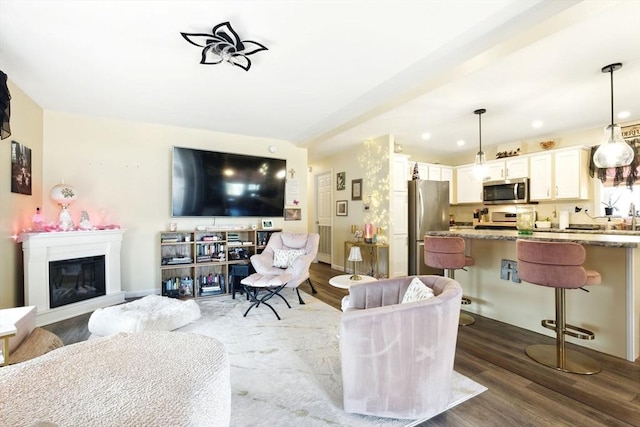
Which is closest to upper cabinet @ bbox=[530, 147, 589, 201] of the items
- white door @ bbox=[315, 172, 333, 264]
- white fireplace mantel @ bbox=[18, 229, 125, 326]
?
white door @ bbox=[315, 172, 333, 264]

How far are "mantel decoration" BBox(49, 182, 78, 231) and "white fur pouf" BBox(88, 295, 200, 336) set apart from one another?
4.10 ft

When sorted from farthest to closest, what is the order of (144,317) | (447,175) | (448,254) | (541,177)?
(447,175), (541,177), (448,254), (144,317)

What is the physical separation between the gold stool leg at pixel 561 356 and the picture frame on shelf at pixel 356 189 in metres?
3.42

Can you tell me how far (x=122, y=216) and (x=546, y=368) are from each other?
5.02 m

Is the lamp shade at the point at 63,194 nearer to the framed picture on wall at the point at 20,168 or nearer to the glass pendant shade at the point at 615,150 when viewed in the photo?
the framed picture on wall at the point at 20,168

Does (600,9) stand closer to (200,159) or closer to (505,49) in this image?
(505,49)

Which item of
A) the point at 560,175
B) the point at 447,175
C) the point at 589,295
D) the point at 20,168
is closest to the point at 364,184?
the point at 447,175

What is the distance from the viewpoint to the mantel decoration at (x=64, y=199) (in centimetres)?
337

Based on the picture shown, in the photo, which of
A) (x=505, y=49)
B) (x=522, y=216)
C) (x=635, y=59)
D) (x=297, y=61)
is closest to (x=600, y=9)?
(x=505, y=49)

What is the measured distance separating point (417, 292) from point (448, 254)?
136cm

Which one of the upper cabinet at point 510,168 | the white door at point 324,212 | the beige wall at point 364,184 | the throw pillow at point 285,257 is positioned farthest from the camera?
the white door at point 324,212

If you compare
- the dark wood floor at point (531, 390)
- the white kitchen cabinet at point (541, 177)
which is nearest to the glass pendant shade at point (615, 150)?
the dark wood floor at point (531, 390)

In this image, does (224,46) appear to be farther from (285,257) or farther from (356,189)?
(356,189)

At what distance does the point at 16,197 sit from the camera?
2984mm
